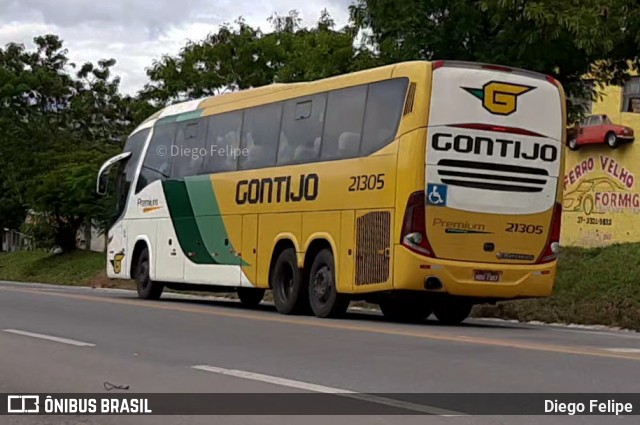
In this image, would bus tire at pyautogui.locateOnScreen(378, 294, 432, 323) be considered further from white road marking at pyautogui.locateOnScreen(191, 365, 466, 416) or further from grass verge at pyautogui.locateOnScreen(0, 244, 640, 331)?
white road marking at pyautogui.locateOnScreen(191, 365, 466, 416)

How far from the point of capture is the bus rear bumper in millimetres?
14406

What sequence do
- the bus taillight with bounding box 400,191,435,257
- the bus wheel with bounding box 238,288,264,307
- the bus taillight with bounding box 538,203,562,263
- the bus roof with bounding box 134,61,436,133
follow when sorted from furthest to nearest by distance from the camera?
1. the bus wheel with bounding box 238,288,264,307
2. the bus roof with bounding box 134,61,436,133
3. the bus taillight with bounding box 538,203,562,263
4. the bus taillight with bounding box 400,191,435,257

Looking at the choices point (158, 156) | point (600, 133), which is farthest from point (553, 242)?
point (600, 133)

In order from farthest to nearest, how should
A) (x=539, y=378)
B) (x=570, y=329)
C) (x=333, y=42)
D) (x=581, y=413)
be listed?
(x=333, y=42)
(x=570, y=329)
(x=539, y=378)
(x=581, y=413)

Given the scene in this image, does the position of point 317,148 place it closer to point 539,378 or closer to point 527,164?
point 527,164

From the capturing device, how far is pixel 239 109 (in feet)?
61.7

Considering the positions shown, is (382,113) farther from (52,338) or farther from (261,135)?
(52,338)

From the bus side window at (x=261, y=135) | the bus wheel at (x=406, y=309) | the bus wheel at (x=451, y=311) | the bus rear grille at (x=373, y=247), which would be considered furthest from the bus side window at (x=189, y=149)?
the bus wheel at (x=451, y=311)

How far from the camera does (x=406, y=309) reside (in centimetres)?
1758

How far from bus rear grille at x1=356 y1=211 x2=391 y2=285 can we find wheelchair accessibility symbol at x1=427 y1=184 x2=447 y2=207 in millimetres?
682

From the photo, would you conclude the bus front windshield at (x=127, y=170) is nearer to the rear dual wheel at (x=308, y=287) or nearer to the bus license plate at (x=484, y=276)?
the rear dual wheel at (x=308, y=287)

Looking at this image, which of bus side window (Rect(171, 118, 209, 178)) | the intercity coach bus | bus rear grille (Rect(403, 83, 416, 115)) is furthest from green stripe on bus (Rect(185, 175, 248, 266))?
bus rear grille (Rect(403, 83, 416, 115))

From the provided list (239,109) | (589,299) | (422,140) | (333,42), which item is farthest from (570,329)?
(333,42)

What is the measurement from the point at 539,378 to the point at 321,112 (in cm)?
838
